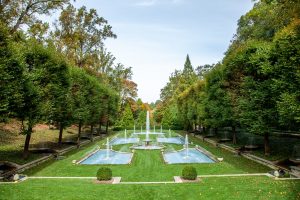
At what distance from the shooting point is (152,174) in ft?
63.3

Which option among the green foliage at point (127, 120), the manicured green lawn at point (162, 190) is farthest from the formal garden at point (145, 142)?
the green foliage at point (127, 120)

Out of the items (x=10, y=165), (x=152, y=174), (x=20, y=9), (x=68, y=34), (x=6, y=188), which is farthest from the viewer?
(x=68, y=34)

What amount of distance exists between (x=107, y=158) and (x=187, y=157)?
7.05 meters

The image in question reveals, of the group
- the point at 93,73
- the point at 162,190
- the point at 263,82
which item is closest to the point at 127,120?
the point at 93,73

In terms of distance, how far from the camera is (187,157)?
28859mm

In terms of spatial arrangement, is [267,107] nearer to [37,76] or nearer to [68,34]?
[37,76]

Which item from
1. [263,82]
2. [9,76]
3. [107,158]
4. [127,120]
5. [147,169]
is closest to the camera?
[9,76]

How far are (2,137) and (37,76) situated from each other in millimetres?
12181

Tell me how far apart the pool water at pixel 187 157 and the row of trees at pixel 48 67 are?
10.2 metres

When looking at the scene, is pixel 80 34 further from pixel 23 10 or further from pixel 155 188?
pixel 155 188

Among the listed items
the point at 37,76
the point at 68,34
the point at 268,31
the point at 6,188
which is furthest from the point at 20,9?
the point at 268,31

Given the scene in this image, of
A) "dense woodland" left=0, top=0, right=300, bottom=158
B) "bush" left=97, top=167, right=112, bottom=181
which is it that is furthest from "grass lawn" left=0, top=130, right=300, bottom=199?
"dense woodland" left=0, top=0, right=300, bottom=158

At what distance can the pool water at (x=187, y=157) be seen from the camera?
26.5 meters

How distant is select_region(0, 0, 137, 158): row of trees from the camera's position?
19.7 metres
